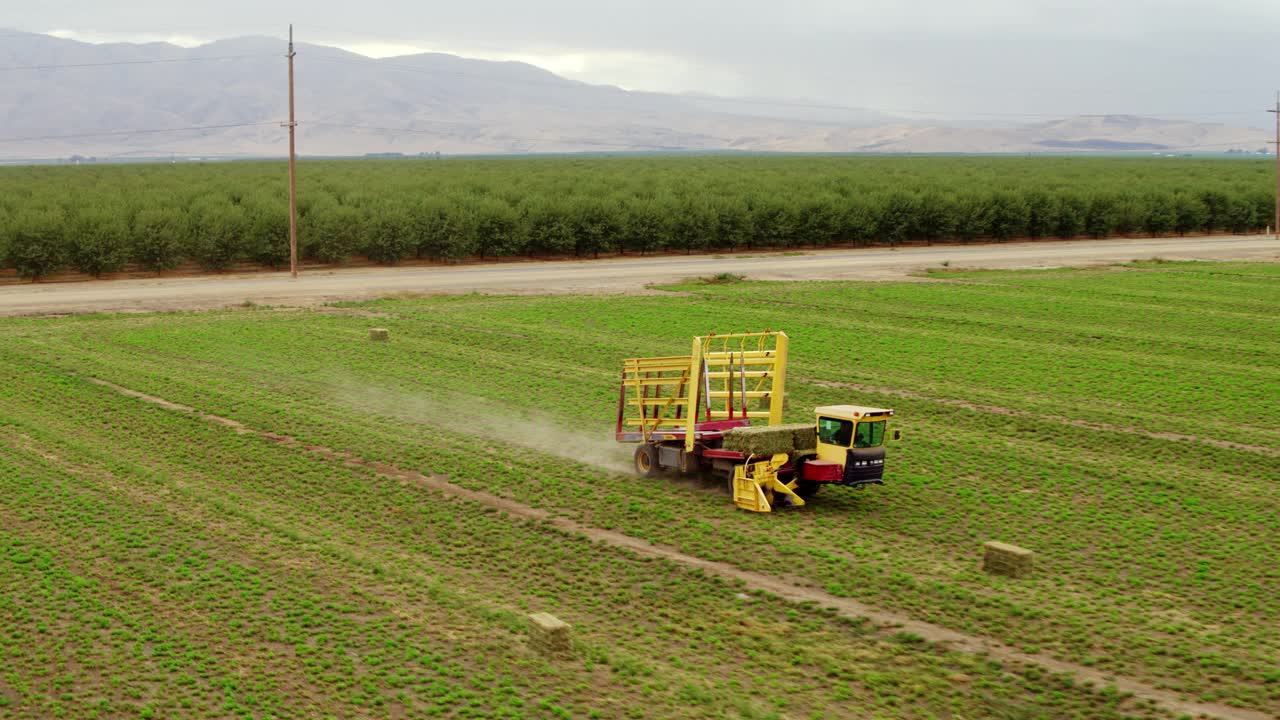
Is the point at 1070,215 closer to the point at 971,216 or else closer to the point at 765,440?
the point at 971,216

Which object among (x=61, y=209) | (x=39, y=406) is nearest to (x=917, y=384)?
(x=39, y=406)

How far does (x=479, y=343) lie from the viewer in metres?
33.3

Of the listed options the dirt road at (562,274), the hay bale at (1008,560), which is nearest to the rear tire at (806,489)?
the hay bale at (1008,560)

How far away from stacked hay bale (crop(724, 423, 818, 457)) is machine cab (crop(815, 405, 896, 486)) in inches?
11.6

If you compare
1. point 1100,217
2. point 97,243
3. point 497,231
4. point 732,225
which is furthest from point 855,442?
point 1100,217

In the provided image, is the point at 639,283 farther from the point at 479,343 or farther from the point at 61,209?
the point at 61,209

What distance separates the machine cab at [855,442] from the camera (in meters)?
18.0

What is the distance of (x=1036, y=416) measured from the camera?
24.6 metres

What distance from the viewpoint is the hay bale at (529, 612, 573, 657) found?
13.1m

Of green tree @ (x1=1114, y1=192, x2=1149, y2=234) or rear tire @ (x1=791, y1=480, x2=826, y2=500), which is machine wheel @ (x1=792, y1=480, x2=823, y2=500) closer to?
rear tire @ (x1=791, y1=480, x2=826, y2=500)

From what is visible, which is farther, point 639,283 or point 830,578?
point 639,283

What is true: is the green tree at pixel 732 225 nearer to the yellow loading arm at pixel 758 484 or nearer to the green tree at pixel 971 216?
the green tree at pixel 971 216

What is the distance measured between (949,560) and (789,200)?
178 ft

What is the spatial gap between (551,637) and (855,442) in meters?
6.58
